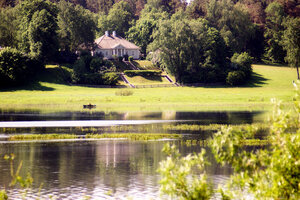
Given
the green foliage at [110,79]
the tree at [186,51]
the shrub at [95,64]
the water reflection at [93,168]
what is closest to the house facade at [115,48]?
the shrub at [95,64]

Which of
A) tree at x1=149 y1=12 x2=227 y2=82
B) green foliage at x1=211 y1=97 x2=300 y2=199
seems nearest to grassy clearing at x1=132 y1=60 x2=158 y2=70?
tree at x1=149 y1=12 x2=227 y2=82

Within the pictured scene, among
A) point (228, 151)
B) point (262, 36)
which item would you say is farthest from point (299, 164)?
point (262, 36)

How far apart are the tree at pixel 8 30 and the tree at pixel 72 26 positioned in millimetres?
12398

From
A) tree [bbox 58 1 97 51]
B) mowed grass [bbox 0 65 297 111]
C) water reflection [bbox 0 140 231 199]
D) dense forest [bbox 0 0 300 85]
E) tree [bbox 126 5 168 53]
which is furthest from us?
tree [bbox 126 5 168 53]

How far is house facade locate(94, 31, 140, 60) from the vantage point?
15025 cm

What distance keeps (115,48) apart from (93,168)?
11936 centimetres

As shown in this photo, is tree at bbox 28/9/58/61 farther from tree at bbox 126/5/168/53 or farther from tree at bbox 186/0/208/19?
tree at bbox 186/0/208/19

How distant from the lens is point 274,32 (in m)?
142

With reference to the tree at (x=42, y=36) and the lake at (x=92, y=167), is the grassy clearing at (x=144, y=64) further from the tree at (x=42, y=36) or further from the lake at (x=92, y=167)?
the lake at (x=92, y=167)

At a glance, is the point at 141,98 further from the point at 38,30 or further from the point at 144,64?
the point at 144,64

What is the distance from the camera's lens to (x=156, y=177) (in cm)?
2938

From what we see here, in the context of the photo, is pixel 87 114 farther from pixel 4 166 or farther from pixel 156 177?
pixel 156 177

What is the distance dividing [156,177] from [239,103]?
63.7 meters

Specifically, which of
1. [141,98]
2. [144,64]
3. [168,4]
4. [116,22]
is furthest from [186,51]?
[168,4]
